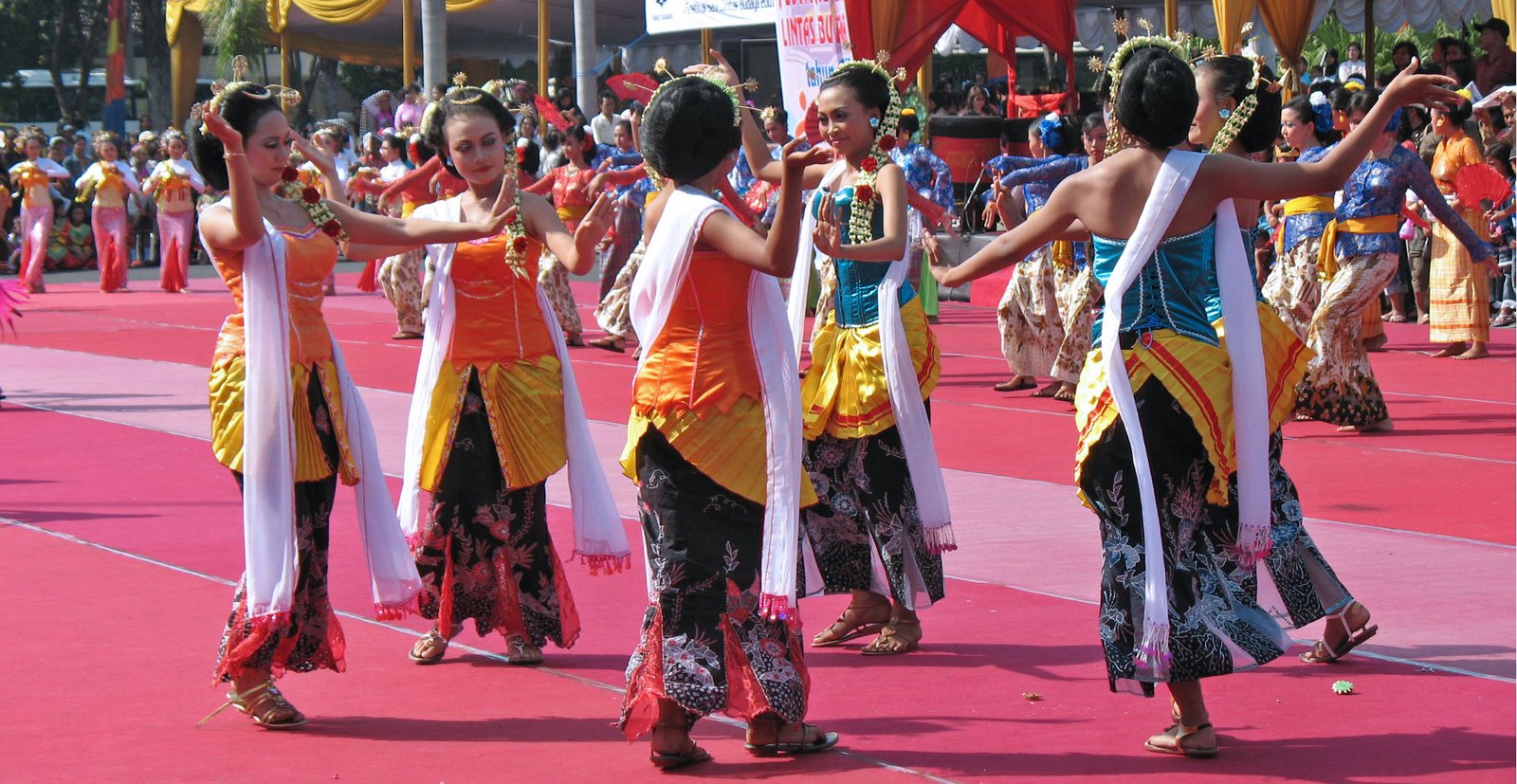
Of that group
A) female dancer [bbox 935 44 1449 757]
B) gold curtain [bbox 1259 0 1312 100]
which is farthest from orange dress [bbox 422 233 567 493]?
gold curtain [bbox 1259 0 1312 100]

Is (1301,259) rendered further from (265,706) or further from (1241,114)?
(265,706)

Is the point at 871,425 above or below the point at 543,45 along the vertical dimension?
Answer: below

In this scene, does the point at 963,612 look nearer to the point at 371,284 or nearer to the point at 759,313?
the point at 759,313

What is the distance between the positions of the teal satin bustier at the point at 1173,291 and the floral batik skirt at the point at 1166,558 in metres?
0.15

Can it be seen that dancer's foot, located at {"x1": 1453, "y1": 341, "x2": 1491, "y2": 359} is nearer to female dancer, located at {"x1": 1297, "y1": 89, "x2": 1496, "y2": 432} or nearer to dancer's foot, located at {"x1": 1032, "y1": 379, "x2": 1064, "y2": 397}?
dancer's foot, located at {"x1": 1032, "y1": 379, "x2": 1064, "y2": 397}

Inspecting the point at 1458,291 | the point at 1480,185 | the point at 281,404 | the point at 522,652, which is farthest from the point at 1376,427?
the point at 281,404

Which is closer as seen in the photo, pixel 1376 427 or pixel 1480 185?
pixel 1376 427

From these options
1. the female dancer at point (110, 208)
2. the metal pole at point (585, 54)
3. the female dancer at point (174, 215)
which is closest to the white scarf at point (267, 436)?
the female dancer at point (174, 215)

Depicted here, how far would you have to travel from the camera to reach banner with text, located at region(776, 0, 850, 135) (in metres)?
16.5

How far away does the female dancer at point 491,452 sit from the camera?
18.4 ft

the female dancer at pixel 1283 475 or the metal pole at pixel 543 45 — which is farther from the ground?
the metal pole at pixel 543 45

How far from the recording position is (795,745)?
4.58 metres

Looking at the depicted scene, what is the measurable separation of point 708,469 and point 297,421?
1.23 m

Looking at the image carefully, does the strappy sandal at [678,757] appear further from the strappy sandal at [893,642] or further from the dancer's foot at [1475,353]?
the dancer's foot at [1475,353]
